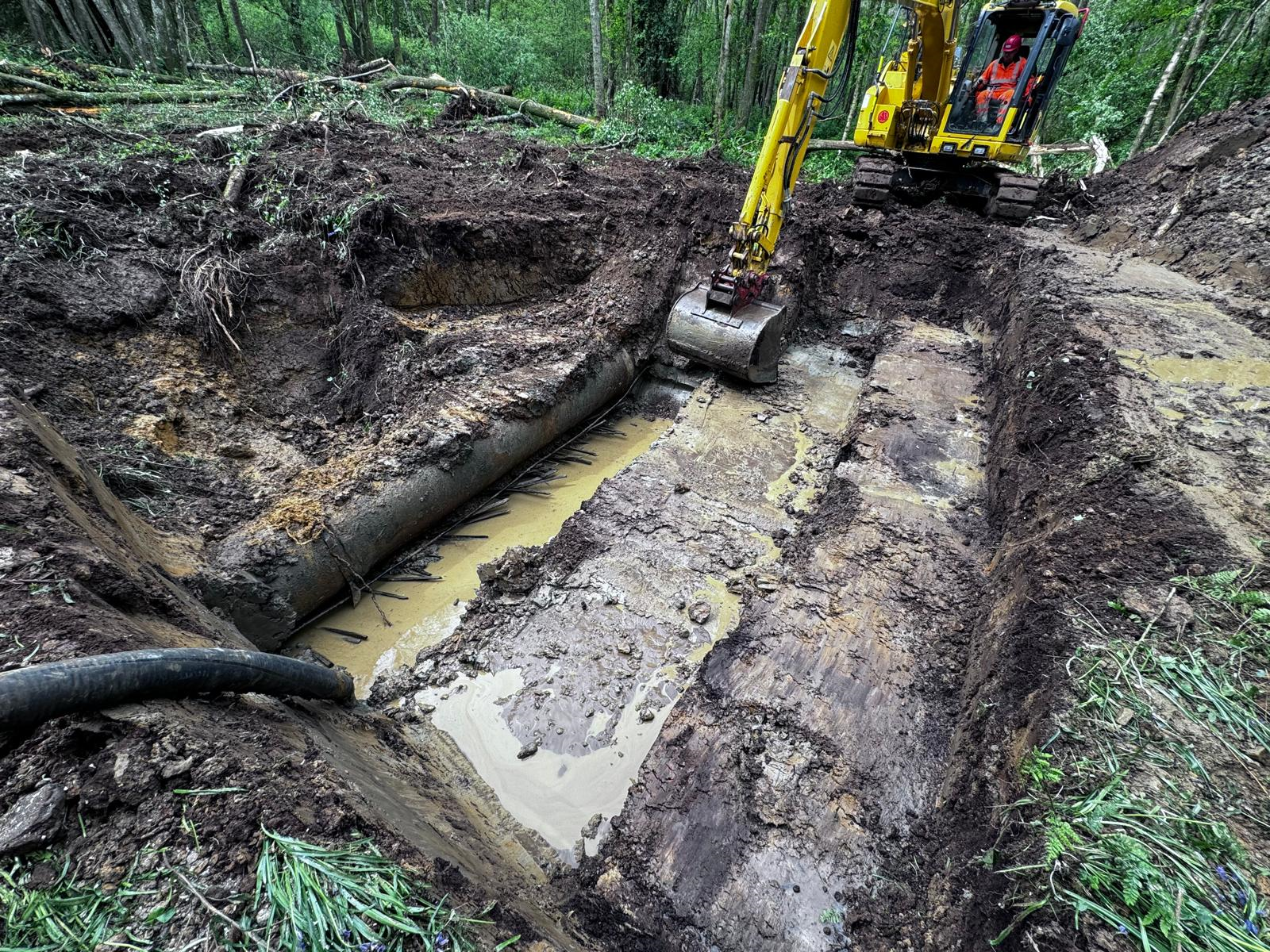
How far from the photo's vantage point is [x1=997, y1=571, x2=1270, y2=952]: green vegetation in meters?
1.47

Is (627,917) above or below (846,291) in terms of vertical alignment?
below

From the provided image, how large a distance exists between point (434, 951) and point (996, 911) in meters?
1.69

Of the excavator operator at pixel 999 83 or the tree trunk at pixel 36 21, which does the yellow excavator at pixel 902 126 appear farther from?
the tree trunk at pixel 36 21

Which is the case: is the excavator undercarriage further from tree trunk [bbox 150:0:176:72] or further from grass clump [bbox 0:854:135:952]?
tree trunk [bbox 150:0:176:72]

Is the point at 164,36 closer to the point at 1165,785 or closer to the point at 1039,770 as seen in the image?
the point at 1039,770

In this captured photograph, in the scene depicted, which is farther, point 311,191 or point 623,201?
point 623,201

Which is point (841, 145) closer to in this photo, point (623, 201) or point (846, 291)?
point (846, 291)

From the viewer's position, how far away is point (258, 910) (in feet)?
4.85

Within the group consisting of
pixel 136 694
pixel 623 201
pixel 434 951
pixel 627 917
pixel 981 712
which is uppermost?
pixel 623 201

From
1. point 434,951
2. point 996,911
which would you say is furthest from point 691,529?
point 434,951

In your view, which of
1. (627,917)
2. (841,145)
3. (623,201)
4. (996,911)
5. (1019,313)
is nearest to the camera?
(996,911)

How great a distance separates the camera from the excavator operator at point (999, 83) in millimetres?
7230

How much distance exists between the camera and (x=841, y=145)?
10.6 meters

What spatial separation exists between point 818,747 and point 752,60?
14.5m
